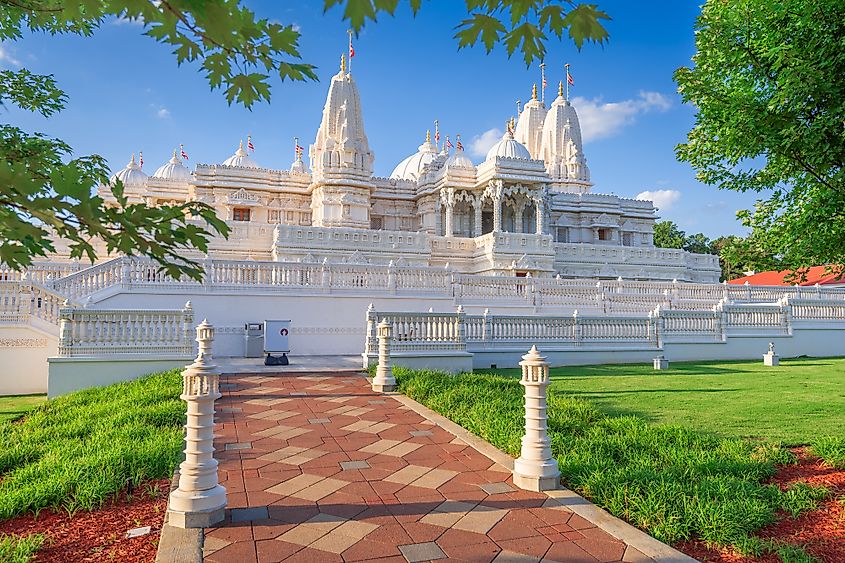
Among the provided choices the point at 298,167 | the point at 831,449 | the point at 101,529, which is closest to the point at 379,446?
the point at 101,529

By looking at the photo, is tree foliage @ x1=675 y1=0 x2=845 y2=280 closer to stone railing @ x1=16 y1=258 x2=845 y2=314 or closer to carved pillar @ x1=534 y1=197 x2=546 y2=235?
stone railing @ x1=16 y1=258 x2=845 y2=314

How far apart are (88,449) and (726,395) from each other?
9.90 m

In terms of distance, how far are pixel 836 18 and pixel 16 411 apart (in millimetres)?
13263

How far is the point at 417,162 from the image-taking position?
52.1 meters

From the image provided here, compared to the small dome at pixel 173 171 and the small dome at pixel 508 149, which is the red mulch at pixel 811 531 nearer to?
the small dome at pixel 508 149

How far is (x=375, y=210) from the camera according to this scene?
43719 millimetres

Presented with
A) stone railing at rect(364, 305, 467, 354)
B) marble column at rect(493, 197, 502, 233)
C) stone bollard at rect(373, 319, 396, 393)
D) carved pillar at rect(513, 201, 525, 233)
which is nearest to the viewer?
stone bollard at rect(373, 319, 396, 393)

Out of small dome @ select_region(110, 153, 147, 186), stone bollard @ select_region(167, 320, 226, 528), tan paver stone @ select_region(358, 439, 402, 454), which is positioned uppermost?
small dome @ select_region(110, 153, 147, 186)

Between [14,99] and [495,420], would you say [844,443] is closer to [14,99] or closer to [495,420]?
[495,420]

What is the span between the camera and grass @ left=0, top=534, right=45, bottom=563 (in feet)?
11.6

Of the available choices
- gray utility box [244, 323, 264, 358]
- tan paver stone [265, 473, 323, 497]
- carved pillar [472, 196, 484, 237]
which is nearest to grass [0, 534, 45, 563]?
tan paver stone [265, 473, 323, 497]

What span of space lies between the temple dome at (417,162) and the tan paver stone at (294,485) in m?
45.3

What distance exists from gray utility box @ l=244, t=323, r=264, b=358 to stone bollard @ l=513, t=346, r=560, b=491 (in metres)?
11.6

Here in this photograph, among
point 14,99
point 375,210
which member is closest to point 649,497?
point 14,99
